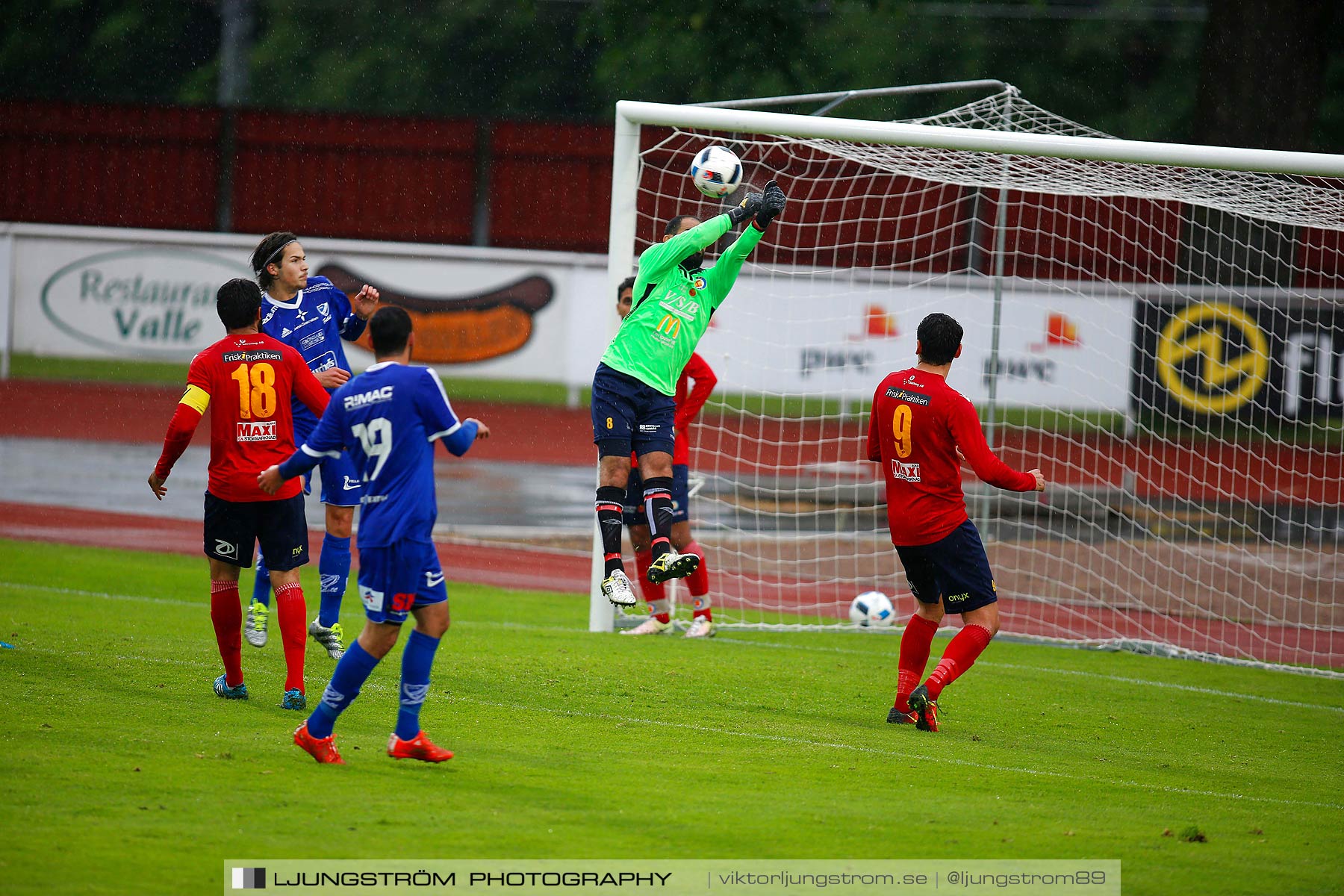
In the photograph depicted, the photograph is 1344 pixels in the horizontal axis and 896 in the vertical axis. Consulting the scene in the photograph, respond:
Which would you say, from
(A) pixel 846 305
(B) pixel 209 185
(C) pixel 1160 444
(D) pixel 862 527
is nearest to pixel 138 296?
(B) pixel 209 185

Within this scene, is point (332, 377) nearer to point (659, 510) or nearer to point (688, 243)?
point (659, 510)

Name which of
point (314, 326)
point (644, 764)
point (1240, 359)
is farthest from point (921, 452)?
point (1240, 359)

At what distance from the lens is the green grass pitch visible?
470 cm

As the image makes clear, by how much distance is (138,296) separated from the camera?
2280 cm

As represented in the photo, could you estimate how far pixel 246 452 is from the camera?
625 centimetres

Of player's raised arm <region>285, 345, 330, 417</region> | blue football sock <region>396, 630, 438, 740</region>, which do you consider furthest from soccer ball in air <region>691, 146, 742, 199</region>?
blue football sock <region>396, 630, 438, 740</region>

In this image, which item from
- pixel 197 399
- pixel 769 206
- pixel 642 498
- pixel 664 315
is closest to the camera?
pixel 197 399

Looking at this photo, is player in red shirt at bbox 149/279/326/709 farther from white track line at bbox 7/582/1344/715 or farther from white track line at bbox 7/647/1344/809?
white track line at bbox 7/582/1344/715

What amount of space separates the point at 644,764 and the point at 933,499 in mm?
2011

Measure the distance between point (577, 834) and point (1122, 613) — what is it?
7.86 metres

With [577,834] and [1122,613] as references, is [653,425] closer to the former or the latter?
[577,834]

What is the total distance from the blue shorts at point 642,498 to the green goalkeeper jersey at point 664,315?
70 centimetres

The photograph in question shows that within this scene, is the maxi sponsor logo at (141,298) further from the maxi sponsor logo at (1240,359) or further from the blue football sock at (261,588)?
the blue football sock at (261,588)

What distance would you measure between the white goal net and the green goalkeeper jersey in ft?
5.33
